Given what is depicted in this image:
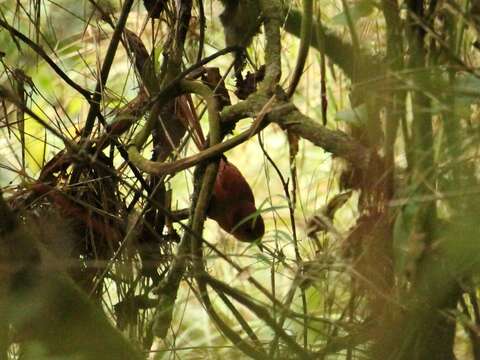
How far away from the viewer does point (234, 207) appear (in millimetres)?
998

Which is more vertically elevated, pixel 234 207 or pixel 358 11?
pixel 358 11

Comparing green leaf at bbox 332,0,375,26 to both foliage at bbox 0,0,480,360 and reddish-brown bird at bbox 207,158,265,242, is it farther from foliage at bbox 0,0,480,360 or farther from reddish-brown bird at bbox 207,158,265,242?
reddish-brown bird at bbox 207,158,265,242

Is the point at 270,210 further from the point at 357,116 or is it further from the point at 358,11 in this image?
the point at 358,11

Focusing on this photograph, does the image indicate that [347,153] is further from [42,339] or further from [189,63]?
[189,63]

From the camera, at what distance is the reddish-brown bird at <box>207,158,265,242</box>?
3.28ft

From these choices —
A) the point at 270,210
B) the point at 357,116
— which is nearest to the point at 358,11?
the point at 357,116

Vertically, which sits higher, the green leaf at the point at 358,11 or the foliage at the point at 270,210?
the green leaf at the point at 358,11

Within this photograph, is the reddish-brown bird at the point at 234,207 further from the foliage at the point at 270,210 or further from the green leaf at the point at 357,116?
the green leaf at the point at 357,116

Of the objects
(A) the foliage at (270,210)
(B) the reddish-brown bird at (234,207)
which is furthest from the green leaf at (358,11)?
(B) the reddish-brown bird at (234,207)

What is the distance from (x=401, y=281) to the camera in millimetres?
772

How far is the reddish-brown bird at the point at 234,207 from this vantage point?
1.00 metres

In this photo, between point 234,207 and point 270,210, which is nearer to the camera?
point 270,210

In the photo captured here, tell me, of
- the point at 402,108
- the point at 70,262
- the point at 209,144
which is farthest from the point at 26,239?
the point at 402,108

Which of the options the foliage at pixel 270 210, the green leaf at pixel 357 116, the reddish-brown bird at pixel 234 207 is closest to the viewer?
the foliage at pixel 270 210
